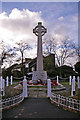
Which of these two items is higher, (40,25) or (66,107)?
(40,25)

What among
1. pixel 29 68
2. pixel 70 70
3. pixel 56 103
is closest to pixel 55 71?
pixel 70 70

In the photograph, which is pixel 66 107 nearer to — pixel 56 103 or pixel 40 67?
pixel 56 103

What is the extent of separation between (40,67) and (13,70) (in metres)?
13.8

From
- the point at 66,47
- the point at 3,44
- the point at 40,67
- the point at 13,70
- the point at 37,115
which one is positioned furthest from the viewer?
the point at 66,47

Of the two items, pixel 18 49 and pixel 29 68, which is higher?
pixel 18 49

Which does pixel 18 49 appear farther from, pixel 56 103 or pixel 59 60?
pixel 56 103

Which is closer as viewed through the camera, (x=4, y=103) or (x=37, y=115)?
(x=37, y=115)

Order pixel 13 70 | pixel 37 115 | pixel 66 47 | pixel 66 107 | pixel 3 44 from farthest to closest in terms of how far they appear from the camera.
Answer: pixel 66 47 → pixel 13 70 → pixel 3 44 → pixel 66 107 → pixel 37 115

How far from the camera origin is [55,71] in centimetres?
2961

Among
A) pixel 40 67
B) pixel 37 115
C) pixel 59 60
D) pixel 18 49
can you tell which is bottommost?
pixel 37 115

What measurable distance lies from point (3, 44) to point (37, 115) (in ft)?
75.5

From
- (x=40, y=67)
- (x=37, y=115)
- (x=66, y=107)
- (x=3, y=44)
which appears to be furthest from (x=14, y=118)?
(x=3, y=44)

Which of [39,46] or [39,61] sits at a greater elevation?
[39,46]

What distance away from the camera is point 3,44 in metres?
25.7
